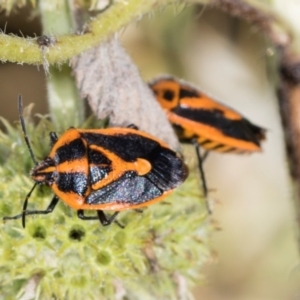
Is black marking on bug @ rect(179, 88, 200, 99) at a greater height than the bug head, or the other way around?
black marking on bug @ rect(179, 88, 200, 99)

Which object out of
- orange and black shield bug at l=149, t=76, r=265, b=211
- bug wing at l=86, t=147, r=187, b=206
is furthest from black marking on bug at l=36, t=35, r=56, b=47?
orange and black shield bug at l=149, t=76, r=265, b=211

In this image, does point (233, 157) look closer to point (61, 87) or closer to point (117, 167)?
point (61, 87)

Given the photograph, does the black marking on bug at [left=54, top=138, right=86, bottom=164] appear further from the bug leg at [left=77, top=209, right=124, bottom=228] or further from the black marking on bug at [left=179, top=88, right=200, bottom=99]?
the black marking on bug at [left=179, top=88, right=200, bottom=99]

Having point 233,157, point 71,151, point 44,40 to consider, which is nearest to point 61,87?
point 71,151

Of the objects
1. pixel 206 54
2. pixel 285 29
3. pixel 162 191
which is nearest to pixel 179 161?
pixel 162 191

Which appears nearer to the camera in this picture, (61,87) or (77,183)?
(77,183)

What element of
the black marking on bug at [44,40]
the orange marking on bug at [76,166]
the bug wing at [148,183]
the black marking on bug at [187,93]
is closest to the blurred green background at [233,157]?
the black marking on bug at [187,93]
